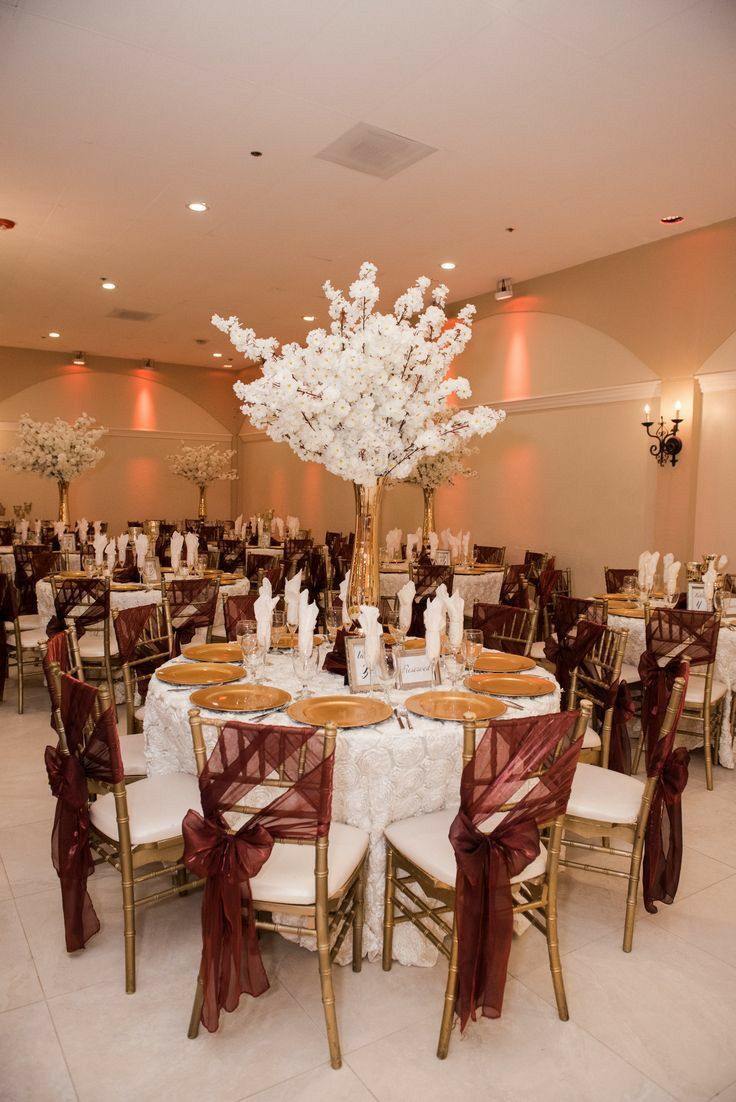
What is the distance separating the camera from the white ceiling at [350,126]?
151 inches

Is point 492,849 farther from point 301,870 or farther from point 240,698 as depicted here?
point 240,698

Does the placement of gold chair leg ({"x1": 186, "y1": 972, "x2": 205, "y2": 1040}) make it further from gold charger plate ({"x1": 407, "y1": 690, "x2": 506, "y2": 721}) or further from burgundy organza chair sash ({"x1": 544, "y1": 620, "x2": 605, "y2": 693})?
burgundy organza chair sash ({"x1": 544, "y1": 620, "x2": 605, "y2": 693})

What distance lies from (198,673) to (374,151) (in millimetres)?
4042

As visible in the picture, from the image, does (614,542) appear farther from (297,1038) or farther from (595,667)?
(297,1038)

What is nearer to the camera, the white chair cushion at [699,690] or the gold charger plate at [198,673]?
the gold charger plate at [198,673]

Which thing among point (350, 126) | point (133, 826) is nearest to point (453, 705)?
point (133, 826)

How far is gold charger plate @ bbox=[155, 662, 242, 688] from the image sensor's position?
2838mm

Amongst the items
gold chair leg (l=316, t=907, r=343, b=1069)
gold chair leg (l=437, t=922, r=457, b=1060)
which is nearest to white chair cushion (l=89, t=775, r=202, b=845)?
gold chair leg (l=316, t=907, r=343, b=1069)

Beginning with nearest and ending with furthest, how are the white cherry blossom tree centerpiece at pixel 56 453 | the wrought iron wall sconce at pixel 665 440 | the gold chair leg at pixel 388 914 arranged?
the gold chair leg at pixel 388 914 → the wrought iron wall sconce at pixel 665 440 → the white cherry blossom tree centerpiece at pixel 56 453

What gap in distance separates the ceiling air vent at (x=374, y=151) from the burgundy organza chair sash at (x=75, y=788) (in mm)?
4171

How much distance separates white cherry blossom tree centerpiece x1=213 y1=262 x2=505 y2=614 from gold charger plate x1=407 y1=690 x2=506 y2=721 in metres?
0.92

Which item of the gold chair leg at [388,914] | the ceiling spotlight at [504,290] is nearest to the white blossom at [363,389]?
the gold chair leg at [388,914]

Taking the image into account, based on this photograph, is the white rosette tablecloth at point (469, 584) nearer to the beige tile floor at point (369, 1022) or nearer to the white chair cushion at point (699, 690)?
the white chair cushion at point (699, 690)

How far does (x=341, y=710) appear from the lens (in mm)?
2564
